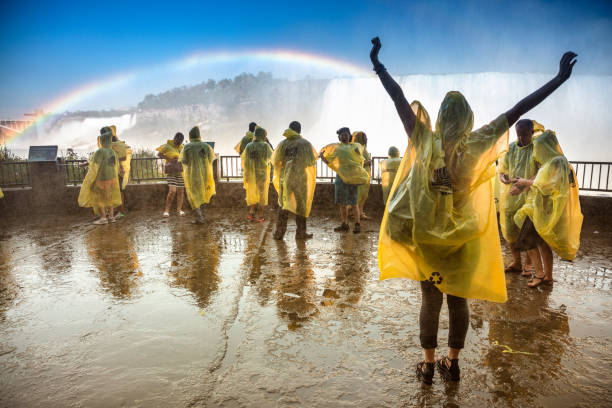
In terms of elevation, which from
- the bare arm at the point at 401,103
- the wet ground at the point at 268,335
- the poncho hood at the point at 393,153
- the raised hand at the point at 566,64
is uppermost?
the raised hand at the point at 566,64

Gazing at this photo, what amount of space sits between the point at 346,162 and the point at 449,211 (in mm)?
4629

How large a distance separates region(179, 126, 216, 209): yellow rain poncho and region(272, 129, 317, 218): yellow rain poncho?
218cm

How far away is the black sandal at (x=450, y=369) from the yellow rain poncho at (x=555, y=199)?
2.29m

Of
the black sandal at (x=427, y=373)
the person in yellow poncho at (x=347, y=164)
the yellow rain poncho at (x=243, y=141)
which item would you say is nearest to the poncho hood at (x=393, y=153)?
the person in yellow poncho at (x=347, y=164)

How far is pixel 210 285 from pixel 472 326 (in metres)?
2.56

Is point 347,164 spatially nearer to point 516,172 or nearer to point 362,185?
point 362,185

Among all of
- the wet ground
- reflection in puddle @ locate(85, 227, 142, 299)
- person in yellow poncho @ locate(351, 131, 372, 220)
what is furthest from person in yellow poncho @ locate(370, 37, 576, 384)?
person in yellow poncho @ locate(351, 131, 372, 220)

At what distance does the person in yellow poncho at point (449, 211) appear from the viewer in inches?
84.1

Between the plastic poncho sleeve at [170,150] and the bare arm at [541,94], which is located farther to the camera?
the plastic poncho sleeve at [170,150]

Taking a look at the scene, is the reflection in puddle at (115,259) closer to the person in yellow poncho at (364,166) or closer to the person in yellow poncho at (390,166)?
the person in yellow poncho at (364,166)

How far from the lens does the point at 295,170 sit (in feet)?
20.1

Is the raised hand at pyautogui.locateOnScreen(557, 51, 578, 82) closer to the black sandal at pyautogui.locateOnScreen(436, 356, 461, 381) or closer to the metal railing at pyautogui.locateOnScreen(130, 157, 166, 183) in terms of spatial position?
the black sandal at pyautogui.locateOnScreen(436, 356, 461, 381)

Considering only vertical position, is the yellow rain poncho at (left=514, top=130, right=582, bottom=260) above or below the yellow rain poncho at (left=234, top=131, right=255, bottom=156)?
below

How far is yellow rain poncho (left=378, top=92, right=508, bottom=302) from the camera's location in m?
2.14
